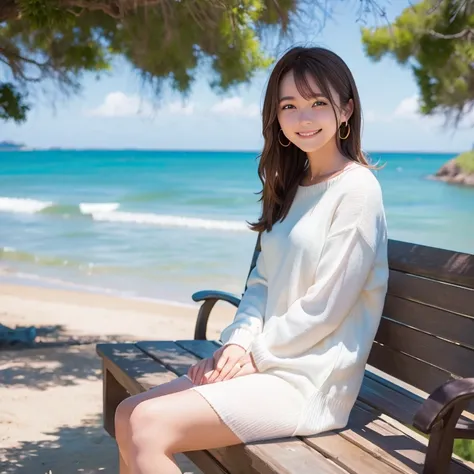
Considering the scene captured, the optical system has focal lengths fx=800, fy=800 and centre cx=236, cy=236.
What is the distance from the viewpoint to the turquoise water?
12008 mm

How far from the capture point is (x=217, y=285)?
11094 millimetres

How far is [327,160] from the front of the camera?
8.24ft

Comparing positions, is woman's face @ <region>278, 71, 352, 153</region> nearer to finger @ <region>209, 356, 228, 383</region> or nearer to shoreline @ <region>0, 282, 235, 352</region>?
finger @ <region>209, 356, 228, 383</region>

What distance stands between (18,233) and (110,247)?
11.0 ft

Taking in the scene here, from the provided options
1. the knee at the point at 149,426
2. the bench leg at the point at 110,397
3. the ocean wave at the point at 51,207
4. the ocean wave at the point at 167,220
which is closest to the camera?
the knee at the point at 149,426

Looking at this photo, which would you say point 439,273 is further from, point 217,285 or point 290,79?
point 217,285

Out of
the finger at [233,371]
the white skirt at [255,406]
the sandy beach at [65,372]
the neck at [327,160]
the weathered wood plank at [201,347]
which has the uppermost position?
the neck at [327,160]

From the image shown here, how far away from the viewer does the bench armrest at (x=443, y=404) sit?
5.99ft

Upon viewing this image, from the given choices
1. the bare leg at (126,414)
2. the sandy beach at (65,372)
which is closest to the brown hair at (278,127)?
the bare leg at (126,414)

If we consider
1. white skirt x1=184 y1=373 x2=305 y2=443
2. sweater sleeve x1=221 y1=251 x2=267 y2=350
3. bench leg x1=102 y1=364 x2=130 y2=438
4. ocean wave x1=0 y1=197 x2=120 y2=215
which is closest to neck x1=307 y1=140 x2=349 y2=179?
sweater sleeve x1=221 y1=251 x2=267 y2=350

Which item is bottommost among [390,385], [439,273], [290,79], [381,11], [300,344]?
[390,385]

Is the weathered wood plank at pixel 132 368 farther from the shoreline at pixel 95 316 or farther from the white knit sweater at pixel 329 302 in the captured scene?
the shoreline at pixel 95 316

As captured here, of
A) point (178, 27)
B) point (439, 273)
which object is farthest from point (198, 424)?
point (178, 27)

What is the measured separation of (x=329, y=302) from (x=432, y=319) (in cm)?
48
